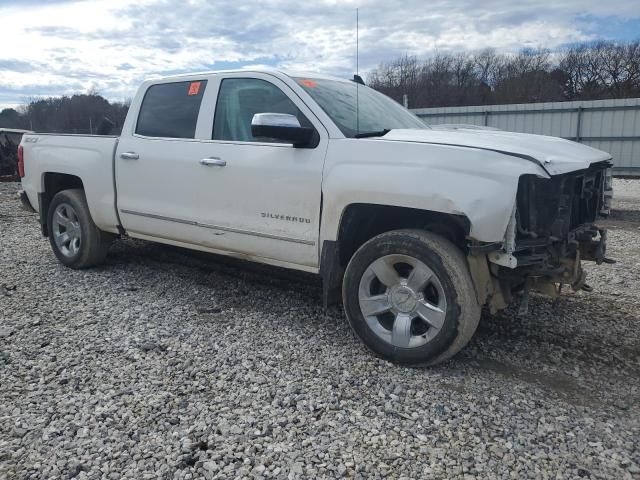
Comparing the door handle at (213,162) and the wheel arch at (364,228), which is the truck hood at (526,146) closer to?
the wheel arch at (364,228)

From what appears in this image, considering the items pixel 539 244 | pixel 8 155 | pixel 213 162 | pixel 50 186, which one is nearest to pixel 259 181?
pixel 213 162

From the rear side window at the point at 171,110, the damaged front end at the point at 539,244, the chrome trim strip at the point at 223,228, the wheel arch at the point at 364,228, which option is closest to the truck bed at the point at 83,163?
the chrome trim strip at the point at 223,228

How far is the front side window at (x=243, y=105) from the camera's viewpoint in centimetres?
428

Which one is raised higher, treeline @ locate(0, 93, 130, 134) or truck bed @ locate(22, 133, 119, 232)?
treeline @ locate(0, 93, 130, 134)

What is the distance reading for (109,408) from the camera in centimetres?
313

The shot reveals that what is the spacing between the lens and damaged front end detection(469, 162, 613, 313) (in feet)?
10.7

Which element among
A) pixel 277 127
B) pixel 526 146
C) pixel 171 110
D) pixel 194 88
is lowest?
pixel 526 146

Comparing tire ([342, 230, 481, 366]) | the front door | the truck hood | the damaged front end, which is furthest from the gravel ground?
the truck hood

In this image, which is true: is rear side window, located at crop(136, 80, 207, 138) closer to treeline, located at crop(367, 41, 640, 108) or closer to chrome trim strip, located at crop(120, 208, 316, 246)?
chrome trim strip, located at crop(120, 208, 316, 246)

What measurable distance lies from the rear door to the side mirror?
962mm

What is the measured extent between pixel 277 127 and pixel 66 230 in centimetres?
349

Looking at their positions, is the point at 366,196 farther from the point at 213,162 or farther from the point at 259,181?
the point at 213,162

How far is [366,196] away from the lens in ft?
11.8

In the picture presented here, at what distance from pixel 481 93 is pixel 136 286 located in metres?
43.0
